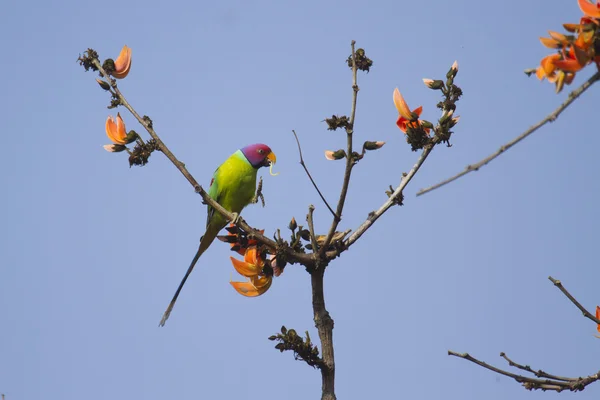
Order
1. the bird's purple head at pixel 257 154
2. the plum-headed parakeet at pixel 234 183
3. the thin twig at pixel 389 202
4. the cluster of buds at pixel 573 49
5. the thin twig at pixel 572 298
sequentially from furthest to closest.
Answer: the bird's purple head at pixel 257 154 → the plum-headed parakeet at pixel 234 183 → the thin twig at pixel 389 202 → the thin twig at pixel 572 298 → the cluster of buds at pixel 573 49

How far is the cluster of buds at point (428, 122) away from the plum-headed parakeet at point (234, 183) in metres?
3.06

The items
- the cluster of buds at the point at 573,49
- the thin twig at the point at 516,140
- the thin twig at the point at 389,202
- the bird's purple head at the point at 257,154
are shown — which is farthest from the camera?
the bird's purple head at the point at 257,154

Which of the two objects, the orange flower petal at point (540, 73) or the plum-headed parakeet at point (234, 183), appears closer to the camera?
the orange flower petal at point (540, 73)

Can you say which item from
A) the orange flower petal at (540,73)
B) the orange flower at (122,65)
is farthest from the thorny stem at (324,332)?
the orange flower petal at (540,73)

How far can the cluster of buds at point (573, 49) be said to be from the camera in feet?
6.71

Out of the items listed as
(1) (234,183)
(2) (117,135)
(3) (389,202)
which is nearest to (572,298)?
(3) (389,202)

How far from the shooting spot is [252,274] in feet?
12.8

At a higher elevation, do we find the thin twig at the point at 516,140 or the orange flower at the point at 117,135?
the orange flower at the point at 117,135

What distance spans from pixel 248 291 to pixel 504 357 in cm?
148

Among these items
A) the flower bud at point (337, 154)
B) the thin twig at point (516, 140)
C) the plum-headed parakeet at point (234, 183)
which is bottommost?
the thin twig at point (516, 140)

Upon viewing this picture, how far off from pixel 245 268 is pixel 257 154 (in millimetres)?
3737

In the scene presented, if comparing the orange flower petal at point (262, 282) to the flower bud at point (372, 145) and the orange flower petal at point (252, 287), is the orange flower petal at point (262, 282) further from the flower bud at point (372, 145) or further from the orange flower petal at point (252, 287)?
the flower bud at point (372, 145)

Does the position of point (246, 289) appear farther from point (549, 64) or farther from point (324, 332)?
point (549, 64)

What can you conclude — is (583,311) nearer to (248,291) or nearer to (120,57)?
(248,291)
